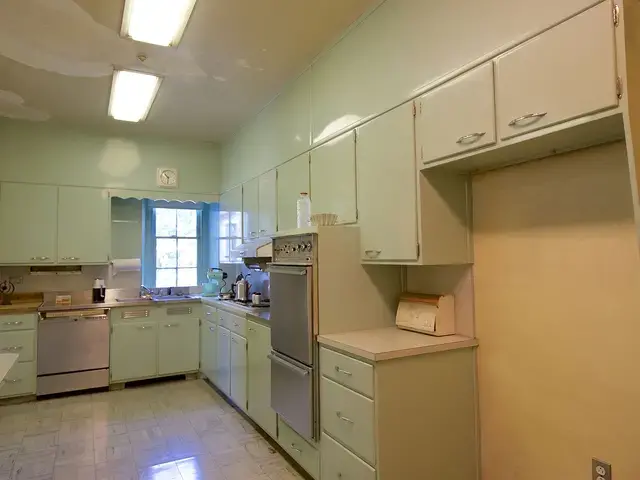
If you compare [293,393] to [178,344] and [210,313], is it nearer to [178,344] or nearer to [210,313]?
[210,313]

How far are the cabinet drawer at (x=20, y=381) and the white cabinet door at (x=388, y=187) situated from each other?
3.66 m

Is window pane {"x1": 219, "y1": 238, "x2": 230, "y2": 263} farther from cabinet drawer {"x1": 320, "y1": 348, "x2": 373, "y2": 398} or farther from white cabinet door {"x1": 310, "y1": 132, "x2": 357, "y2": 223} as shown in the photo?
cabinet drawer {"x1": 320, "y1": 348, "x2": 373, "y2": 398}

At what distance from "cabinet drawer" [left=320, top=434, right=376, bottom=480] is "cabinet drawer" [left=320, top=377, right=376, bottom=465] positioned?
0.13ft

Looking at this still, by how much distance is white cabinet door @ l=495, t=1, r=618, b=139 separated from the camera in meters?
1.38

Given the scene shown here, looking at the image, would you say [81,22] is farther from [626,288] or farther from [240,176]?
[626,288]

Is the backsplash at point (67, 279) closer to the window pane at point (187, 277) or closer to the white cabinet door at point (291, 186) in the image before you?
the window pane at point (187, 277)

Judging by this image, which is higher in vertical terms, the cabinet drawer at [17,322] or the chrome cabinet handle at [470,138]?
the chrome cabinet handle at [470,138]

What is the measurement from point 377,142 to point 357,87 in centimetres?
46

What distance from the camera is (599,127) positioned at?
4.91 feet

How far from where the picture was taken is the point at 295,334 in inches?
106

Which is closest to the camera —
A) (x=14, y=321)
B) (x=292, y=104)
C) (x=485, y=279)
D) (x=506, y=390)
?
(x=506, y=390)

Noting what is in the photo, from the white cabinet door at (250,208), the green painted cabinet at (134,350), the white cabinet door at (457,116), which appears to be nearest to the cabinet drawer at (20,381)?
the green painted cabinet at (134,350)

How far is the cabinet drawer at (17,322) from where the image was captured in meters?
4.16

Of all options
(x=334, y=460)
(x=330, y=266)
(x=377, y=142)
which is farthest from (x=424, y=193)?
(x=334, y=460)
